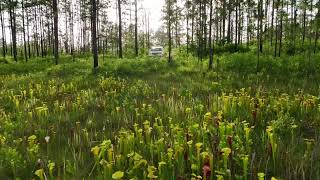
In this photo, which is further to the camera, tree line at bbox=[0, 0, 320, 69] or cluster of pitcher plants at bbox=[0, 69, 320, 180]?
tree line at bbox=[0, 0, 320, 69]

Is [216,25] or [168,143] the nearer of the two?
[168,143]

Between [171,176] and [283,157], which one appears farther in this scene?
[283,157]

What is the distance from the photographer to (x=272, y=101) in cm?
672

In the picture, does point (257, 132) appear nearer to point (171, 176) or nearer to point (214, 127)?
point (214, 127)

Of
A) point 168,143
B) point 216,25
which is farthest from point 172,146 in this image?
point 216,25

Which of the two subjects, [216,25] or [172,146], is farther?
[216,25]

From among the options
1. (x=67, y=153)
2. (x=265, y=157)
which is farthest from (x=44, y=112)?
(x=265, y=157)

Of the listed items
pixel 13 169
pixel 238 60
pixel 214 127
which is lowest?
pixel 13 169

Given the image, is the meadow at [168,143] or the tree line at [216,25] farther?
the tree line at [216,25]

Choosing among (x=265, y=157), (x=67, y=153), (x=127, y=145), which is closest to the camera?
(x=265, y=157)

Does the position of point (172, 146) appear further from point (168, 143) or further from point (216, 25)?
point (216, 25)

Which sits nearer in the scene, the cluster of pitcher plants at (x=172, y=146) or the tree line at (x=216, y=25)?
the cluster of pitcher plants at (x=172, y=146)

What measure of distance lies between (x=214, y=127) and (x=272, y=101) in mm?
2659

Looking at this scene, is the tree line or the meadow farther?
the tree line
